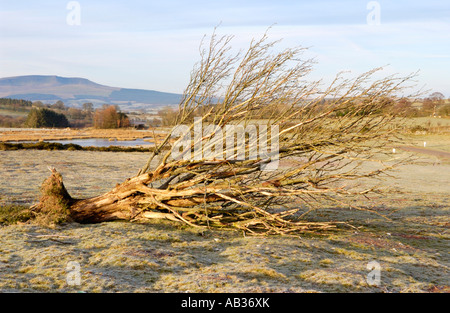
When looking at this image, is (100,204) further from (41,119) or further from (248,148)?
(41,119)

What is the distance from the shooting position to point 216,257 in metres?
6.09

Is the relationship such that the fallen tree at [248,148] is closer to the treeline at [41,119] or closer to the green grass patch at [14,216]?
the green grass patch at [14,216]

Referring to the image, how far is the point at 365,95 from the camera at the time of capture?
7488 millimetres

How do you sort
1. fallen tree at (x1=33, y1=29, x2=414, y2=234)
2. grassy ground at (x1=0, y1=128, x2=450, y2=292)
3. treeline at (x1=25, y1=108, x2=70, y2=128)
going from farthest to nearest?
treeline at (x1=25, y1=108, x2=70, y2=128), fallen tree at (x1=33, y1=29, x2=414, y2=234), grassy ground at (x1=0, y1=128, x2=450, y2=292)

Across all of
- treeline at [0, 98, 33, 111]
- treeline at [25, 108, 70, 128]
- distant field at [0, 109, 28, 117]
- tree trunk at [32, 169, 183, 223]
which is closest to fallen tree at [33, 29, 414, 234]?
tree trunk at [32, 169, 183, 223]

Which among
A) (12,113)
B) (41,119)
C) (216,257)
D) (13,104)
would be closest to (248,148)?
(216,257)

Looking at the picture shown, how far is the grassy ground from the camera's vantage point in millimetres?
4887

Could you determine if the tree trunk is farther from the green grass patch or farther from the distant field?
the distant field

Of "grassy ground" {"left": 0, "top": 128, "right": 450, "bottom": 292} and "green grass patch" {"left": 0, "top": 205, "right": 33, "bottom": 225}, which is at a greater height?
"green grass patch" {"left": 0, "top": 205, "right": 33, "bottom": 225}

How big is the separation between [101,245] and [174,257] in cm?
125

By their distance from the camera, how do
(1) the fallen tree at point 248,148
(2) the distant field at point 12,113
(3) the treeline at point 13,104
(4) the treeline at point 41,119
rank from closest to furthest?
(1) the fallen tree at point 248,148, (4) the treeline at point 41,119, (2) the distant field at point 12,113, (3) the treeline at point 13,104

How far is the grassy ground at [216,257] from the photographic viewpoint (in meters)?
4.89

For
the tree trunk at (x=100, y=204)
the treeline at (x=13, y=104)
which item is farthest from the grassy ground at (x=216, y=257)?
the treeline at (x=13, y=104)
